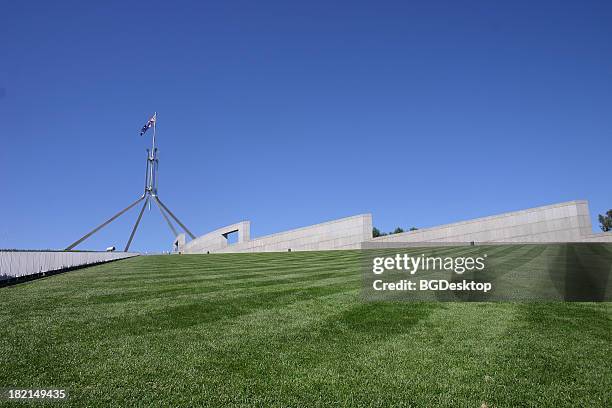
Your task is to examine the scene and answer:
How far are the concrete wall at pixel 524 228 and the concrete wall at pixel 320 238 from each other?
528cm

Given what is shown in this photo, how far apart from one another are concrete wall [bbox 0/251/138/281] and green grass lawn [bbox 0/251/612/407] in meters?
9.90

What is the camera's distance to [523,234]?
1559 inches

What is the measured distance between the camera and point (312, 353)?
5.92 meters

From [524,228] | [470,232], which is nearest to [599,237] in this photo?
[524,228]

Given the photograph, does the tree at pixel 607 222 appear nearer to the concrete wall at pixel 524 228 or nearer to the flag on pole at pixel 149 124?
the concrete wall at pixel 524 228

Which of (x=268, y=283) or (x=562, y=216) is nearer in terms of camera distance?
(x=268, y=283)

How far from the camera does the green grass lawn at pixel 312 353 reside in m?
4.57

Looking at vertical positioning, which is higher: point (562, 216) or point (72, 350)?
point (562, 216)

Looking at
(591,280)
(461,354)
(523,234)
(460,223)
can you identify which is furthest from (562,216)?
(461,354)

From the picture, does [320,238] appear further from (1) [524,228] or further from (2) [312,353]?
(2) [312,353]

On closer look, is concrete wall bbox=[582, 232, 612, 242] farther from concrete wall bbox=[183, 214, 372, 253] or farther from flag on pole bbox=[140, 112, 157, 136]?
flag on pole bbox=[140, 112, 157, 136]

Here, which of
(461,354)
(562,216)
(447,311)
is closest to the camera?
(461,354)

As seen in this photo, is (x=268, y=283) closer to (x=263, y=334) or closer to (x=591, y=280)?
(x=263, y=334)

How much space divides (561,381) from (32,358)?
23.6ft
